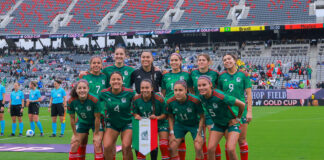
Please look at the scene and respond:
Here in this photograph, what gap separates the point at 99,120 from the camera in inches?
293

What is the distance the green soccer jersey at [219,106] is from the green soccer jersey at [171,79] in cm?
94

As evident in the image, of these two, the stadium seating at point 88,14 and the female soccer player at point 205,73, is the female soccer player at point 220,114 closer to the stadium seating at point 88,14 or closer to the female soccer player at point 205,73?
the female soccer player at point 205,73

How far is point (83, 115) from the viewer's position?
7.70 metres

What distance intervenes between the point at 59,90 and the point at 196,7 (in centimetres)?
3174

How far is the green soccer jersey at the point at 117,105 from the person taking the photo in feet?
24.6

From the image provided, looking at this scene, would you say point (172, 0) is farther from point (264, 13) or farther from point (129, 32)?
point (264, 13)

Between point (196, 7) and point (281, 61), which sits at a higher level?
point (196, 7)

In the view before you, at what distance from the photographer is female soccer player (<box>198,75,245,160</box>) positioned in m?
6.89

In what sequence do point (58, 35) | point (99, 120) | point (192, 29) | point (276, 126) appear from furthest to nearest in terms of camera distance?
point (58, 35)
point (192, 29)
point (276, 126)
point (99, 120)

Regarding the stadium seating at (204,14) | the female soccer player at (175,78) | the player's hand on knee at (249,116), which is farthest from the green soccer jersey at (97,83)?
the stadium seating at (204,14)

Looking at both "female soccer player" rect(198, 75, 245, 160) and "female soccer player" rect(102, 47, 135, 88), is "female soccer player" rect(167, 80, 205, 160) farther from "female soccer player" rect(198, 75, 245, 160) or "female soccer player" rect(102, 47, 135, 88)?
"female soccer player" rect(102, 47, 135, 88)

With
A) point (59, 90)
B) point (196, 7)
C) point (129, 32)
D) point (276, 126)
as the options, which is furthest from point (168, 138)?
point (196, 7)

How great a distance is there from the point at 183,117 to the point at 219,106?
75 cm

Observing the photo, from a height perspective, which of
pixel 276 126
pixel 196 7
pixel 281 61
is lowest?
pixel 276 126
